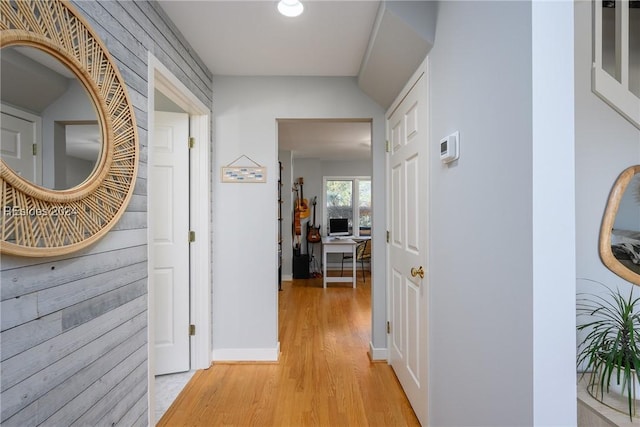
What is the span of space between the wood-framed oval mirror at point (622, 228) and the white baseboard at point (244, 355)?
230cm

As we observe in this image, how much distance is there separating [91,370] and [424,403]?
1641mm

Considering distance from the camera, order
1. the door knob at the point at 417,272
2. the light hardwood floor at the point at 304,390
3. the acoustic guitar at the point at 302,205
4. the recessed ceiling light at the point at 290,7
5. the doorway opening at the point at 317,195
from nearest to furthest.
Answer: the recessed ceiling light at the point at 290,7 < the door knob at the point at 417,272 < the light hardwood floor at the point at 304,390 < the doorway opening at the point at 317,195 < the acoustic guitar at the point at 302,205

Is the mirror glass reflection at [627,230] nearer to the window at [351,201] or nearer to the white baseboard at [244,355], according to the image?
the white baseboard at [244,355]

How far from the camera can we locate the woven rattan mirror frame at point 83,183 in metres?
0.84

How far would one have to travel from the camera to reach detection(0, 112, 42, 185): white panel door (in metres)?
0.84

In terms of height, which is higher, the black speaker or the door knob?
the door knob

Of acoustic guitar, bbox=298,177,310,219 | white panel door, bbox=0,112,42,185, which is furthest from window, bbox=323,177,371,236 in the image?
white panel door, bbox=0,112,42,185

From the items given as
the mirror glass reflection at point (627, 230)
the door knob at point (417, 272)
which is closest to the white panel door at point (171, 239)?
the door knob at point (417, 272)

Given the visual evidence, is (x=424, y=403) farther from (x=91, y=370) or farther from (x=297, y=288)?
(x=297, y=288)

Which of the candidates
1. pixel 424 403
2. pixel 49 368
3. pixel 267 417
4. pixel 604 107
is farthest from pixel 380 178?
pixel 49 368

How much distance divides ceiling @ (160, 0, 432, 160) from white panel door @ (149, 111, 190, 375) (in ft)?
2.13

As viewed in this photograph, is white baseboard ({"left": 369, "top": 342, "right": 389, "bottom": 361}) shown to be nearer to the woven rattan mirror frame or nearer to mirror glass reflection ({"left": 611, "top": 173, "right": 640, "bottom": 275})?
mirror glass reflection ({"left": 611, "top": 173, "right": 640, "bottom": 275})

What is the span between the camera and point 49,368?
0.99 metres

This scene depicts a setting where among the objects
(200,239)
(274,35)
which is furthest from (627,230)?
(200,239)
